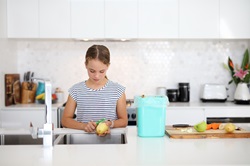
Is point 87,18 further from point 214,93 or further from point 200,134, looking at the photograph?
point 200,134

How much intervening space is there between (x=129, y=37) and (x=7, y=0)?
56.7 inches

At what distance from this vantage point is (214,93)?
161 inches

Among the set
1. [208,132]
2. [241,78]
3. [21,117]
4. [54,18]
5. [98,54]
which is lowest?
[21,117]

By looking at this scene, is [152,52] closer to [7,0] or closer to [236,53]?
[236,53]

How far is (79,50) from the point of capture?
4.26 meters

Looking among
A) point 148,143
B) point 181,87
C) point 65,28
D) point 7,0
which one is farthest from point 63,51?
point 148,143

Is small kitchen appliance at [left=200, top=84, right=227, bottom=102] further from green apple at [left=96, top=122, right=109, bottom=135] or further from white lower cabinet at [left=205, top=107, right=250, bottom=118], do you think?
green apple at [left=96, top=122, right=109, bottom=135]

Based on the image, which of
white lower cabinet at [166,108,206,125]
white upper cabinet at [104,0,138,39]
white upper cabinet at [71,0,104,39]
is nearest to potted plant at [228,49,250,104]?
white lower cabinet at [166,108,206,125]

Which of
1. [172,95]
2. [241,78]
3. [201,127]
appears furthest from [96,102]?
[241,78]

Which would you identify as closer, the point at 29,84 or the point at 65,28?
the point at 65,28

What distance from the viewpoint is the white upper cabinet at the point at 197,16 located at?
3.90 m

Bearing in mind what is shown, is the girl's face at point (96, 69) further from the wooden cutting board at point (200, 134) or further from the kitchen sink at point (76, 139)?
the wooden cutting board at point (200, 134)

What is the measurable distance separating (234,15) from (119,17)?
1316mm

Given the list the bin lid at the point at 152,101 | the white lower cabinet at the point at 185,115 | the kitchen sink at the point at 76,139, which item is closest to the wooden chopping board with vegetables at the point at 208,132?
the bin lid at the point at 152,101
